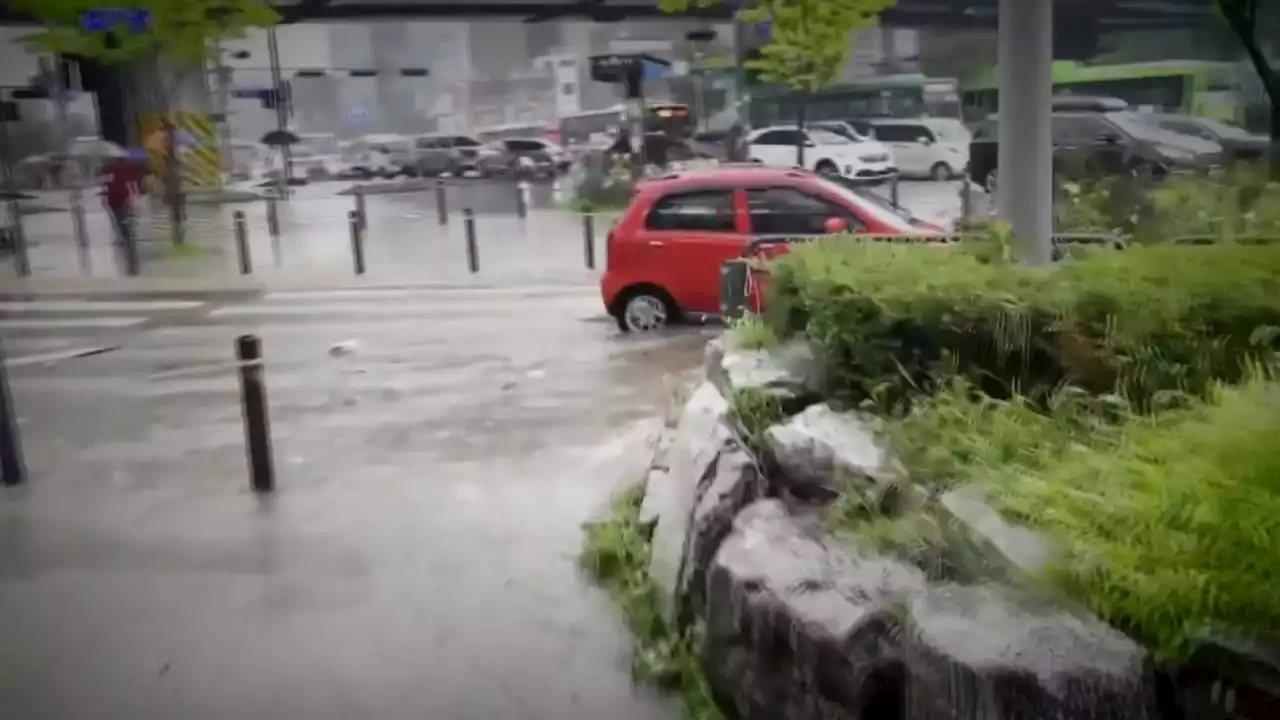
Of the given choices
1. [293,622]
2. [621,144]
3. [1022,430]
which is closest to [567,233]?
[621,144]

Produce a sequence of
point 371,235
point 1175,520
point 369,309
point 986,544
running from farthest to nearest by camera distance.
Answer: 1. point 369,309
2. point 371,235
3. point 986,544
4. point 1175,520

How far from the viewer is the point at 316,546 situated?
3.43m

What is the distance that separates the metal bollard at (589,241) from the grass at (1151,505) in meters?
2.43

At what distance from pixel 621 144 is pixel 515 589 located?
1922 mm

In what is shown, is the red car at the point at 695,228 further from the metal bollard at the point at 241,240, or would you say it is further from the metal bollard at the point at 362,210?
the metal bollard at the point at 241,240

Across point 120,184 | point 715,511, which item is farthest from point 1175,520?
point 120,184

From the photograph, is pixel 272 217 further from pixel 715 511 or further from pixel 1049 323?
pixel 1049 323

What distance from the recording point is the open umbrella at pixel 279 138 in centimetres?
400

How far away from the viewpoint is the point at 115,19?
12.1ft

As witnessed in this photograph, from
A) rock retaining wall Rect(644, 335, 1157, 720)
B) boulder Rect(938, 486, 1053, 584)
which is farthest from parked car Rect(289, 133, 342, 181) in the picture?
boulder Rect(938, 486, 1053, 584)

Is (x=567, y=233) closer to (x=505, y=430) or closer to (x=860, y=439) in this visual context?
(x=505, y=430)

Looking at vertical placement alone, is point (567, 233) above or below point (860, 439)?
above

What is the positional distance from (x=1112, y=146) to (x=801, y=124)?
107 centimetres

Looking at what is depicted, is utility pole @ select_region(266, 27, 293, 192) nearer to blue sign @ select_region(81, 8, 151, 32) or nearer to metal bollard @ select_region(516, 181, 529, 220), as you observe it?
blue sign @ select_region(81, 8, 151, 32)
